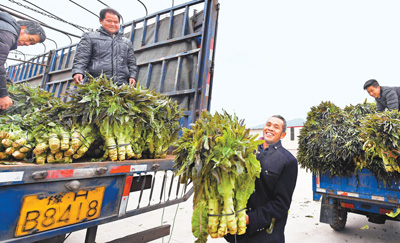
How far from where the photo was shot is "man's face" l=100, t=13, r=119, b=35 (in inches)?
130

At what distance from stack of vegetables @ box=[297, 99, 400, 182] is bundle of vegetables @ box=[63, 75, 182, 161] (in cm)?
321

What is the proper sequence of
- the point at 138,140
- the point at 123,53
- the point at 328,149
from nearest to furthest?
the point at 138,140
the point at 123,53
the point at 328,149

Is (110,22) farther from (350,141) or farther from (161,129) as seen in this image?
(350,141)

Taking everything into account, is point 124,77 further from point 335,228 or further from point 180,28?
point 335,228

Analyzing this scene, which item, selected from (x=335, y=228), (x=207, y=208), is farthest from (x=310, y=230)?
(x=207, y=208)

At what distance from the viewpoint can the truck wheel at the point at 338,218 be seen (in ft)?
14.0

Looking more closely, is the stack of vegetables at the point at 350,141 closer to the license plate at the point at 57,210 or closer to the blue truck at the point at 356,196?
the blue truck at the point at 356,196

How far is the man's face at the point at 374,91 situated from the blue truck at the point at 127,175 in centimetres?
328

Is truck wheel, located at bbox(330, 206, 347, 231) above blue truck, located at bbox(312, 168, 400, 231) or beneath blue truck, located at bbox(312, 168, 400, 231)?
beneath

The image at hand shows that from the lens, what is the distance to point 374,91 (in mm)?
4348

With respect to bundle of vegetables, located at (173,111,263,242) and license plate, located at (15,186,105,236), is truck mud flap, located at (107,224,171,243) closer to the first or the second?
license plate, located at (15,186,105,236)

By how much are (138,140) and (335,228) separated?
434 cm

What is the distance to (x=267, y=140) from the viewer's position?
2031 millimetres

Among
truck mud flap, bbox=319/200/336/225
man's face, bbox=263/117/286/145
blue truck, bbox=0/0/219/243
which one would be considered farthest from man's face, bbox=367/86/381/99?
man's face, bbox=263/117/286/145
